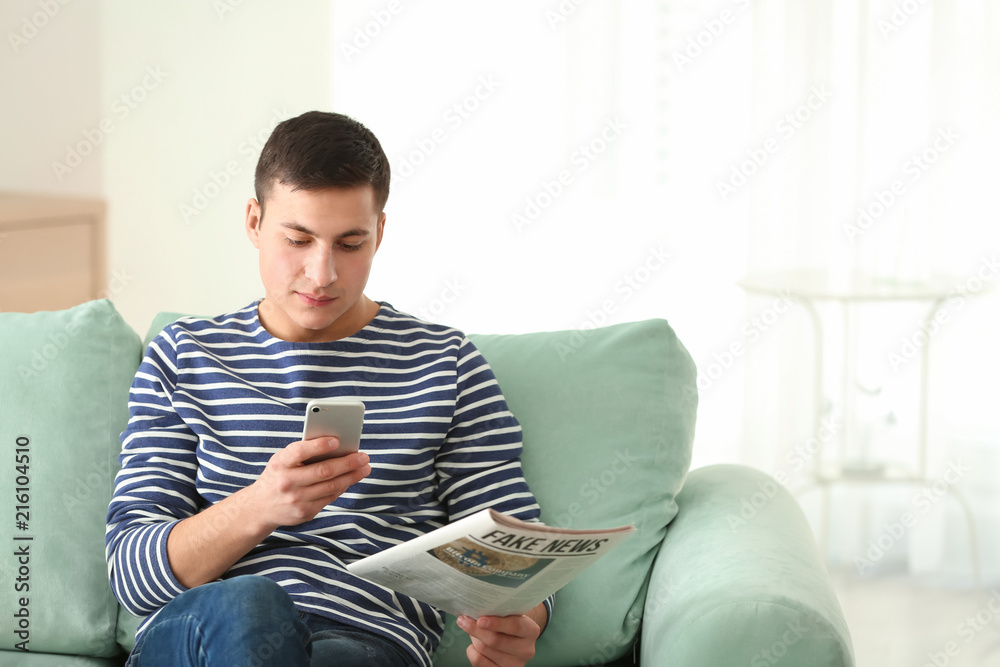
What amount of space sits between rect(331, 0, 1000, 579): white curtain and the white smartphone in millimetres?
2032

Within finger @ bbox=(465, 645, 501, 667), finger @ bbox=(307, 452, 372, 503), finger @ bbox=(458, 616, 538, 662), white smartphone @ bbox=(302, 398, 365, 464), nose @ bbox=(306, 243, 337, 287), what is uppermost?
nose @ bbox=(306, 243, 337, 287)

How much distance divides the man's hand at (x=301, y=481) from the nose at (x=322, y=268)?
0.25m

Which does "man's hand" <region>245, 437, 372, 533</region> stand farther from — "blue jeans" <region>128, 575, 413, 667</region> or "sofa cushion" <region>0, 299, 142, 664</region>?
"sofa cushion" <region>0, 299, 142, 664</region>

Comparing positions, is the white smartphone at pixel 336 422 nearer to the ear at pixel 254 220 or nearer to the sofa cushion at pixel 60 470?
the ear at pixel 254 220

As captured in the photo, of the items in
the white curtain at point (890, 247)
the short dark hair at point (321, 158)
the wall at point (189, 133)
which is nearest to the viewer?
the short dark hair at point (321, 158)

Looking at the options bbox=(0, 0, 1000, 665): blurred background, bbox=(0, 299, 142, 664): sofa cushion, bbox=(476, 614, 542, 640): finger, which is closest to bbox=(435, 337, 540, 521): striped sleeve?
bbox=(476, 614, 542, 640): finger

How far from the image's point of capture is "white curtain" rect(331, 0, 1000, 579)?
103 inches

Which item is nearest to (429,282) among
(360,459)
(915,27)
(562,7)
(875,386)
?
(562,7)

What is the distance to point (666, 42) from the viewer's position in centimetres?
321

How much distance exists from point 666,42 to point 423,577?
8.71 ft

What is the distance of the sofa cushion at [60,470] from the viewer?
4.22 ft

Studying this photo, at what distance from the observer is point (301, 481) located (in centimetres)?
98

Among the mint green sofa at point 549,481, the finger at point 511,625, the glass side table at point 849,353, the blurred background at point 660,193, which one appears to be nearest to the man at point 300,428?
the finger at point 511,625

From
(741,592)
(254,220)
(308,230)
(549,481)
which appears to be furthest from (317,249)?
(741,592)
